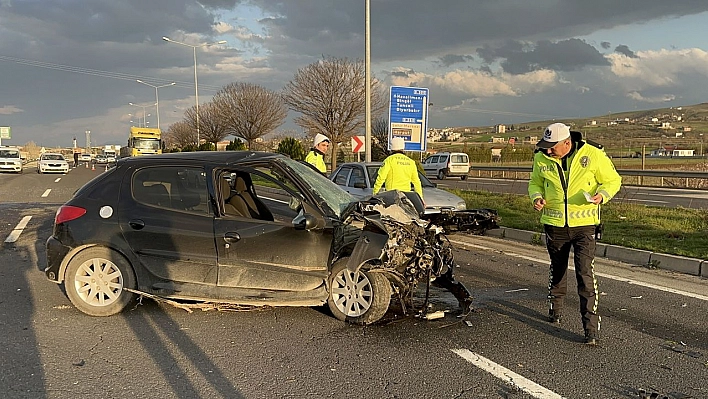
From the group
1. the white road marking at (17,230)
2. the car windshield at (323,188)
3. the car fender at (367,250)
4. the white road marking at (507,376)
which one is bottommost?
the white road marking at (507,376)

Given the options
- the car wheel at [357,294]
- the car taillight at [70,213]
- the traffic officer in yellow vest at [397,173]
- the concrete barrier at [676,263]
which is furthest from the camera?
the traffic officer in yellow vest at [397,173]

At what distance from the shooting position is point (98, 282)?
581cm

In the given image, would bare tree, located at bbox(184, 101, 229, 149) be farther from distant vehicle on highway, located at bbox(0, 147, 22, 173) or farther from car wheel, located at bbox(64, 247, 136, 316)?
car wheel, located at bbox(64, 247, 136, 316)

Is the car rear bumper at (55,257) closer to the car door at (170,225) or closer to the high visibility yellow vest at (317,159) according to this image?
the car door at (170,225)

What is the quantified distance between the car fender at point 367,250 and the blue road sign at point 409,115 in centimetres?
1200

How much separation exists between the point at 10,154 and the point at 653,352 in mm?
41419

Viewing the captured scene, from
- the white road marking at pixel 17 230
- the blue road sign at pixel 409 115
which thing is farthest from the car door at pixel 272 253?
the blue road sign at pixel 409 115

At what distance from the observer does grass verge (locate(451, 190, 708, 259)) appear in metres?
9.33

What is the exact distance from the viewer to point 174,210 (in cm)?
575

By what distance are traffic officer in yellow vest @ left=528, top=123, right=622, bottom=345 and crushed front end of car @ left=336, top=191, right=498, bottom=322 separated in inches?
40.4

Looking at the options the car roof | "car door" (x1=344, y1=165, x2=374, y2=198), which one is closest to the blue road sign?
"car door" (x1=344, y1=165, x2=374, y2=198)

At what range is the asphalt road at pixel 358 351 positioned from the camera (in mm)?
4043

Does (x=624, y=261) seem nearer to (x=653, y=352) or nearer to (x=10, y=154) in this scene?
(x=653, y=352)

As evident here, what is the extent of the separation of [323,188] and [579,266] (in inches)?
104
